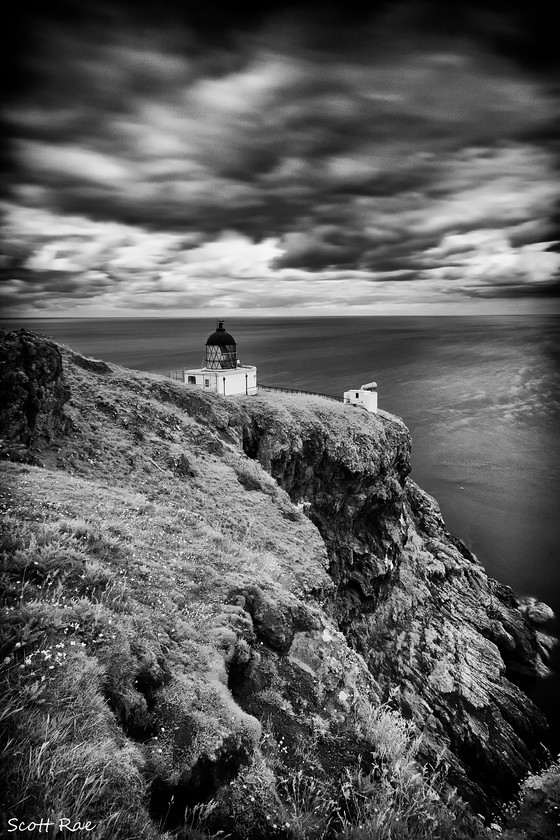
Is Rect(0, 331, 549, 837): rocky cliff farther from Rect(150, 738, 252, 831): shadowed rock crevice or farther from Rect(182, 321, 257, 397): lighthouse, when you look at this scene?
Rect(182, 321, 257, 397): lighthouse

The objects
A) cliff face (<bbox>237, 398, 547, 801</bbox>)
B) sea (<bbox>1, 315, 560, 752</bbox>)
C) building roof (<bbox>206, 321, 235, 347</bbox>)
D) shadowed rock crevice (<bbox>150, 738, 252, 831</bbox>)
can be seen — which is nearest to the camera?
shadowed rock crevice (<bbox>150, 738, 252, 831</bbox>)

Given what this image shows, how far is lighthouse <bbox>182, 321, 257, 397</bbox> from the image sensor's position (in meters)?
37.9

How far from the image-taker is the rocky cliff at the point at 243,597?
6336mm

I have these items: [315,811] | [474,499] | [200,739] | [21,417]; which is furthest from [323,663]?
[474,499]

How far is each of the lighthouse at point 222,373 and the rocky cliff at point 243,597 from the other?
5543 millimetres

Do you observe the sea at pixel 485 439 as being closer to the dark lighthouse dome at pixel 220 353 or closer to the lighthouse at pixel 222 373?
the lighthouse at pixel 222 373

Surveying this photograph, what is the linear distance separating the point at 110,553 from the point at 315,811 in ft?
19.9

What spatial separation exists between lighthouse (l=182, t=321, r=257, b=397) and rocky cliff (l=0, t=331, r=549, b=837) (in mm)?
5543

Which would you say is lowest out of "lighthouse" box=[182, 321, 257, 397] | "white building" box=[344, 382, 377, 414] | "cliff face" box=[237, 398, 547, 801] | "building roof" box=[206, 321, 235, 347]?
"cliff face" box=[237, 398, 547, 801]

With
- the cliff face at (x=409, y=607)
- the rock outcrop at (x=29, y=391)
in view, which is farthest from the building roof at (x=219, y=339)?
the rock outcrop at (x=29, y=391)

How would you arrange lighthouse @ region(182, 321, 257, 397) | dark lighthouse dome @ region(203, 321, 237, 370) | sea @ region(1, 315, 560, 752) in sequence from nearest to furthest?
lighthouse @ region(182, 321, 257, 397) < dark lighthouse dome @ region(203, 321, 237, 370) < sea @ region(1, 315, 560, 752)

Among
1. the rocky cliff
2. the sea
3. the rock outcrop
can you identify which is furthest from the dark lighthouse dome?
the rock outcrop

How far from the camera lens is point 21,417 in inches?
631

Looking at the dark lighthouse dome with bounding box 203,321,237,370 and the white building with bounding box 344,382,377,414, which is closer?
the dark lighthouse dome with bounding box 203,321,237,370
